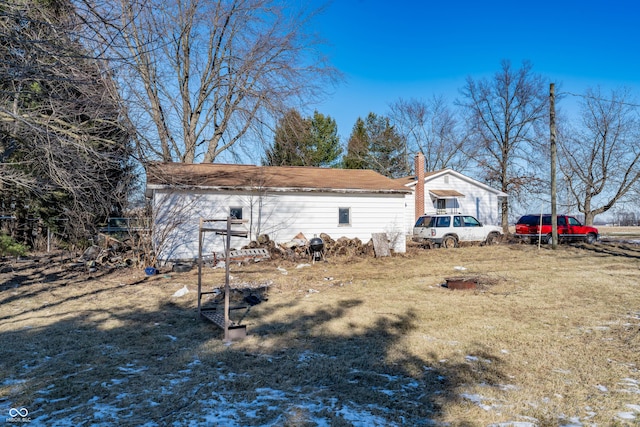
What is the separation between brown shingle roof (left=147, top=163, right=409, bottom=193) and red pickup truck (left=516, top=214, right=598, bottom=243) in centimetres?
824

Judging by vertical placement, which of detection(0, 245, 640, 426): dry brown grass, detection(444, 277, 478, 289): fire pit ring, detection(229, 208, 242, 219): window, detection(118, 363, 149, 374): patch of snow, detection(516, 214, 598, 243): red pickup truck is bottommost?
detection(118, 363, 149, 374): patch of snow

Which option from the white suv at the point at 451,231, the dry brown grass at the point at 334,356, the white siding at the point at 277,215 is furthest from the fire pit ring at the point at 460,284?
the white suv at the point at 451,231

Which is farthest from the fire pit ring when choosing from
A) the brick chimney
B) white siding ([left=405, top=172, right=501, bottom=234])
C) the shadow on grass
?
white siding ([left=405, top=172, right=501, bottom=234])

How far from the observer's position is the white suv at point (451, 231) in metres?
19.0

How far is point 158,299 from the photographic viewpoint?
8.87 meters

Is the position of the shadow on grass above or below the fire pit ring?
below

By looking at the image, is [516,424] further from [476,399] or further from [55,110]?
[55,110]

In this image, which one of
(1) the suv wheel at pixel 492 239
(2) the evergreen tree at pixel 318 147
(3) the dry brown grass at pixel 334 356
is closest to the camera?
(3) the dry brown grass at pixel 334 356

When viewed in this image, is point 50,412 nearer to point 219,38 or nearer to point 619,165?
point 219,38

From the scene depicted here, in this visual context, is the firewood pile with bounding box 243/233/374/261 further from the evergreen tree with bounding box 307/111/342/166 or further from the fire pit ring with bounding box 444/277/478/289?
the evergreen tree with bounding box 307/111/342/166

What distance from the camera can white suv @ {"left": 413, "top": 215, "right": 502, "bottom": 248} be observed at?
19.0 meters

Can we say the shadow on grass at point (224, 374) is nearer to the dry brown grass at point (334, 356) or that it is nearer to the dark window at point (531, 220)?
the dry brown grass at point (334, 356)

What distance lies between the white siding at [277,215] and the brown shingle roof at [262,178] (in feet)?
1.22

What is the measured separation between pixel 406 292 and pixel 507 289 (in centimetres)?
237
